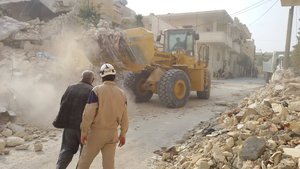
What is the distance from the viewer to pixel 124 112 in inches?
163

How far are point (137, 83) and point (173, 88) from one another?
62.6 inches

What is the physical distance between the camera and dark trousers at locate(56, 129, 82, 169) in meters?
4.58

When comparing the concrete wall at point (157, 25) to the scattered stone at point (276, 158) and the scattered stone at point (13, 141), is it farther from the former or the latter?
the scattered stone at point (276, 158)

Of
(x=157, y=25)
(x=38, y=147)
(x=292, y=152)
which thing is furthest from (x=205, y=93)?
(x=157, y=25)

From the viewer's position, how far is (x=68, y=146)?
464 cm

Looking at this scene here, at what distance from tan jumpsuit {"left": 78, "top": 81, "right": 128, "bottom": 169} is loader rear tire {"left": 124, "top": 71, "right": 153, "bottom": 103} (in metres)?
7.64

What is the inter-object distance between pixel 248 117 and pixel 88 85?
2.74 m

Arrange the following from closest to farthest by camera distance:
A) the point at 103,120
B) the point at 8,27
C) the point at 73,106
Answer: the point at 103,120
the point at 73,106
the point at 8,27

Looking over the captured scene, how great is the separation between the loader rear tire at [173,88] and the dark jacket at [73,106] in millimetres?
5976

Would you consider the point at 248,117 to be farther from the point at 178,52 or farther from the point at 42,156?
the point at 178,52

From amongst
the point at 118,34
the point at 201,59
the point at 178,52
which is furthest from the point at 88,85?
the point at 201,59

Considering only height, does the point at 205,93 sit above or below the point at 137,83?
below

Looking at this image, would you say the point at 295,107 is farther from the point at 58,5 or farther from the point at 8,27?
the point at 58,5

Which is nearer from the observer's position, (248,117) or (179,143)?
(248,117)
